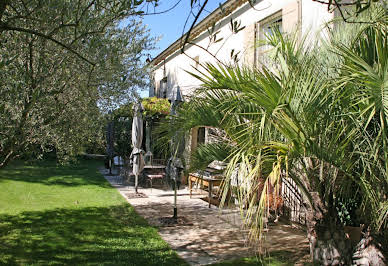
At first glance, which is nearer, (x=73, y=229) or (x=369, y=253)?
(x=369, y=253)

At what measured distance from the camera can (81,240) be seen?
5328 mm

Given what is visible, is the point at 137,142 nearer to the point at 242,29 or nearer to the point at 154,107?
the point at 154,107

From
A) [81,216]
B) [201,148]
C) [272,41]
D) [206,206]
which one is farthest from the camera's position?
[206,206]

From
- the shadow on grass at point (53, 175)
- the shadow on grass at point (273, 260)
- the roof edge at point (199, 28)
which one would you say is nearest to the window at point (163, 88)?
the roof edge at point (199, 28)

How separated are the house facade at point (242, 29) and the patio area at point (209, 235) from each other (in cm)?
159

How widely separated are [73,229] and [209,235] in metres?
2.52

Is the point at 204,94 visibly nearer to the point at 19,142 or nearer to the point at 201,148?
the point at 201,148

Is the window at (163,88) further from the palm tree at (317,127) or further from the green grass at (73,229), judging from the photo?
the palm tree at (317,127)

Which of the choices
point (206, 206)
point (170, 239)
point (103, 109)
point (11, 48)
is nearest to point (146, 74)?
point (103, 109)

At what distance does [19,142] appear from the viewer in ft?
11.3

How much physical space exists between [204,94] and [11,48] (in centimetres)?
237

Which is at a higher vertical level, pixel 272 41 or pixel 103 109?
pixel 272 41

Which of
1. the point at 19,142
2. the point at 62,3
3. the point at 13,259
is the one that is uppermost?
the point at 62,3

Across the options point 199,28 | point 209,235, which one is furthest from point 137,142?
point 209,235
